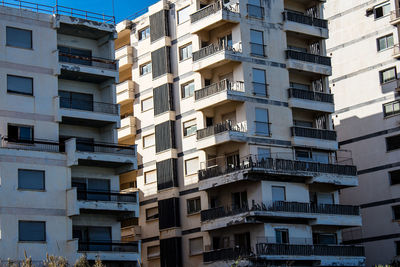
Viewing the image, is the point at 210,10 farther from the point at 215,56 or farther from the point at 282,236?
the point at 282,236

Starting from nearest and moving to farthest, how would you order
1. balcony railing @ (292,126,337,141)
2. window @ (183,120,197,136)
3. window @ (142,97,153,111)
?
balcony railing @ (292,126,337,141) < window @ (183,120,197,136) < window @ (142,97,153,111)

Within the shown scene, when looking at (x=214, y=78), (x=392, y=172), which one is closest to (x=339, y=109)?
(x=392, y=172)

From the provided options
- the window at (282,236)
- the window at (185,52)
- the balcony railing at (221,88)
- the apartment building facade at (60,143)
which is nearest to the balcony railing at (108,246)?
the apartment building facade at (60,143)

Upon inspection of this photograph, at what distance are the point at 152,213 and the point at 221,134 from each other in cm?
1222

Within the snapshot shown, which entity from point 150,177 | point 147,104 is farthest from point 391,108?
point 150,177

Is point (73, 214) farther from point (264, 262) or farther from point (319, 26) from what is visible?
point (319, 26)

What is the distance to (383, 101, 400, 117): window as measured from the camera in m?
71.4

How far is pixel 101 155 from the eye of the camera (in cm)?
5947

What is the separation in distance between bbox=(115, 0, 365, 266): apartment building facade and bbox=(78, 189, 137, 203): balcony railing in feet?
24.2

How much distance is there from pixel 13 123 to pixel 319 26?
30.0 m

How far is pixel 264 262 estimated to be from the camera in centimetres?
5972

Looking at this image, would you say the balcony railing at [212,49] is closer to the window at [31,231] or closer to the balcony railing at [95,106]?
the balcony railing at [95,106]

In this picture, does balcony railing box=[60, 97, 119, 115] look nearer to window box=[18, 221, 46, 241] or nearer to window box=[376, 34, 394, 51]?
window box=[18, 221, 46, 241]

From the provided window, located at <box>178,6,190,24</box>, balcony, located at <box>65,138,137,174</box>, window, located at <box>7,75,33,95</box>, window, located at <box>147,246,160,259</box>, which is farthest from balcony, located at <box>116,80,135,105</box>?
window, located at <box>7,75,33,95</box>
